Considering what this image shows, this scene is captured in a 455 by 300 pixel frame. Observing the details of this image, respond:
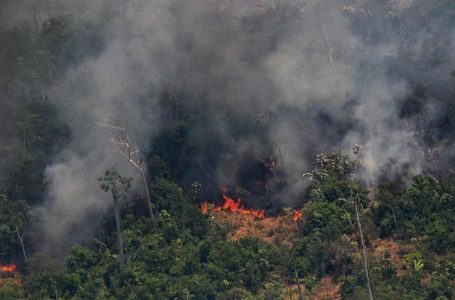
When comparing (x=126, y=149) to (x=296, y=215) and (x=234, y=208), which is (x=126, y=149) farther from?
(x=296, y=215)

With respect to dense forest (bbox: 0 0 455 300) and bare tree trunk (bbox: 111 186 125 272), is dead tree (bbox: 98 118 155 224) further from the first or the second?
bare tree trunk (bbox: 111 186 125 272)

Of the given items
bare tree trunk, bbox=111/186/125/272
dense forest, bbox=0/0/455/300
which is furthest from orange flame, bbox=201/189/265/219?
bare tree trunk, bbox=111/186/125/272

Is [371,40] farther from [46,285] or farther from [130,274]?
[46,285]

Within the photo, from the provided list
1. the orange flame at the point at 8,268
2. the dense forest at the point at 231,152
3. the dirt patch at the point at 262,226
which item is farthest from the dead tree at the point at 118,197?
the orange flame at the point at 8,268

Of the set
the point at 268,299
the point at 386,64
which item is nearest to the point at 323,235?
the point at 268,299

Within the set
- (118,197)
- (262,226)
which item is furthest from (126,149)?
(262,226)
